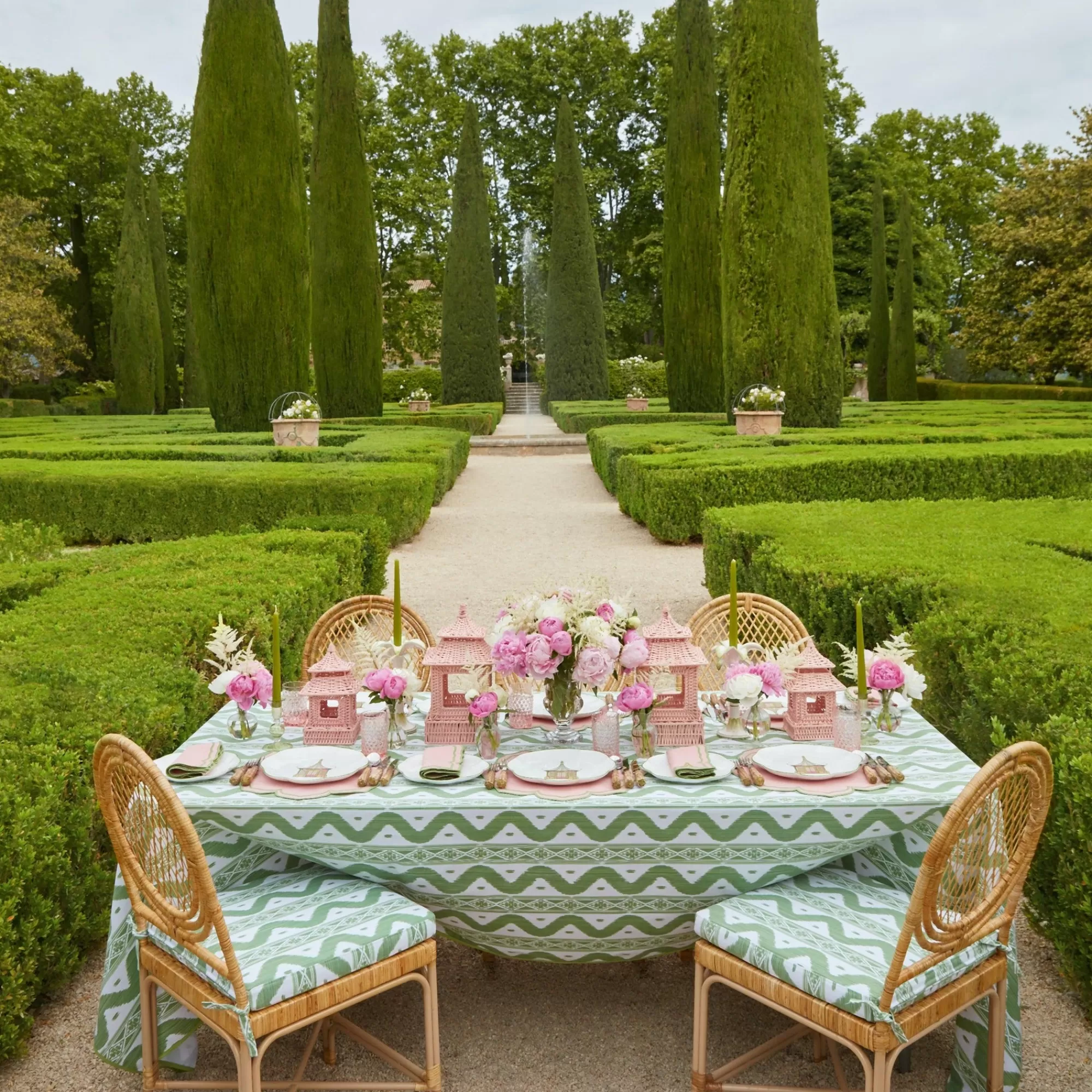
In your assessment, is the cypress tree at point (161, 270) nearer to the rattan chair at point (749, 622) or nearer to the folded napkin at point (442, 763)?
the rattan chair at point (749, 622)

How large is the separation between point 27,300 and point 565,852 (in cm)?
2552

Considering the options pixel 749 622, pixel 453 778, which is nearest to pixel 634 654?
pixel 453 778

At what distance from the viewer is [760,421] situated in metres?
12.8

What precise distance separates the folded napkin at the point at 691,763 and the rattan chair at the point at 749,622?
1.22 meters

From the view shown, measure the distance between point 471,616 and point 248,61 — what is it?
11.4 m

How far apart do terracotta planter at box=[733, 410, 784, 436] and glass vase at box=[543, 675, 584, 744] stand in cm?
1040

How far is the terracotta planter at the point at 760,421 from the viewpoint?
12.8 metres

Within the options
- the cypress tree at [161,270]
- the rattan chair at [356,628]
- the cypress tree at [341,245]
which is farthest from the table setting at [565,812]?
the cypress tree at [161,270]

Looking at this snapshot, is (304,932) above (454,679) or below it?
below

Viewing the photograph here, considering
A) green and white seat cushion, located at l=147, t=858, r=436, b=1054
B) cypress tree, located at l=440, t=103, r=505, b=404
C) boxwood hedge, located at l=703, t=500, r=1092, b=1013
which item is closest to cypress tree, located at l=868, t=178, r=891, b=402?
cypress tree, located at l=440, t=103, r=505, b=404

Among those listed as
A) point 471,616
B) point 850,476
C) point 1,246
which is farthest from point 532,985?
point 1,246

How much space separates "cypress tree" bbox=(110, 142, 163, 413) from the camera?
2506cm

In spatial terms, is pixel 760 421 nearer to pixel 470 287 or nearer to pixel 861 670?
pixel 861 670

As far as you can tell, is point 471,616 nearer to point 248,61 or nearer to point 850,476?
point 850,476
